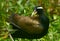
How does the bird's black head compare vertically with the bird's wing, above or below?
above

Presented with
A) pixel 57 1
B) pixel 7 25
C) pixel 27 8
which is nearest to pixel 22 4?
pixel 27 8

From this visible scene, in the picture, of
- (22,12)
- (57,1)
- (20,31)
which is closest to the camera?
(20,31)

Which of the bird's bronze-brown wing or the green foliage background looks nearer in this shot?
the bird's bronze-brown wing

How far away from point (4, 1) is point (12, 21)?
767mm

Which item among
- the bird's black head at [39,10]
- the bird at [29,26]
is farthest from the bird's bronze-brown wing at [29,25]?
the bird's black head at [39,10]

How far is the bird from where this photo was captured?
5.75 meters

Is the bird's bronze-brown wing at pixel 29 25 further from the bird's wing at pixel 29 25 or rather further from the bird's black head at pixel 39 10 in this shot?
the bird's black head at pixel 39 10

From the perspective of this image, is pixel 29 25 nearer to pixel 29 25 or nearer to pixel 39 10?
pixel 29 25

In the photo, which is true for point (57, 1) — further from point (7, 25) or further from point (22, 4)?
point (7, 25)

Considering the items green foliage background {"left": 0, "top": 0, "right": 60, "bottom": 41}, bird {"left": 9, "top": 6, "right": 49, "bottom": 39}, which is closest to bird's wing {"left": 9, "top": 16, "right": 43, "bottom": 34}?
bird {"left": 9, "top": 6, "right": 49, "bottom": 39}

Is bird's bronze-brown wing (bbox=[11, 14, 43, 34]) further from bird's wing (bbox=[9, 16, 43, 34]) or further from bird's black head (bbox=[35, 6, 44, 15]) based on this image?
bird's black head (bbox=[35, 6, 44, 15])

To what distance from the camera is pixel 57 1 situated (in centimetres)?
720

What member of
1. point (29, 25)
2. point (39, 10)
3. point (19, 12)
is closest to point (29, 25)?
point (29, 25)

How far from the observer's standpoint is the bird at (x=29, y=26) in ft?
18.9
